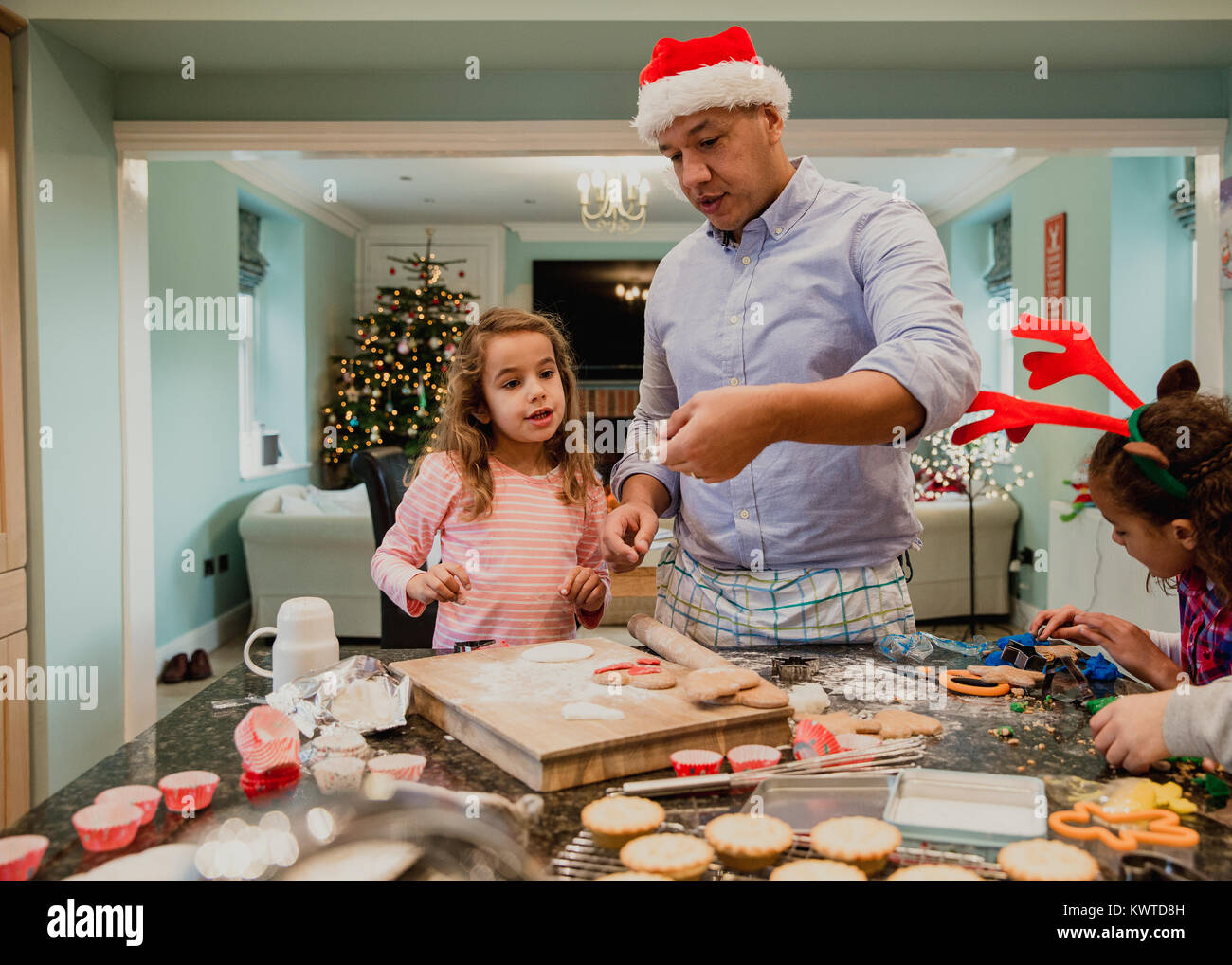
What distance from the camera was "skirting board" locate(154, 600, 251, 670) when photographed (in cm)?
474

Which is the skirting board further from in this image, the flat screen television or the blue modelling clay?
the blue modelling clay

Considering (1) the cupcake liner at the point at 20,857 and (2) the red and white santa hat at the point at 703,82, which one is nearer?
(1) the cupcake liner at the point at 20,857

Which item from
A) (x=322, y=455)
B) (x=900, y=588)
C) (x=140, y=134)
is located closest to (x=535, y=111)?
(x=140, y=134)

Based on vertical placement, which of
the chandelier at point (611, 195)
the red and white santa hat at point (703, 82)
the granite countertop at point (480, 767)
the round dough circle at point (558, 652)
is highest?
the chandelier at point (611, 195)

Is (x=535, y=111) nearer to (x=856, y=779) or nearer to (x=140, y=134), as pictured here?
(x=140, y=134)

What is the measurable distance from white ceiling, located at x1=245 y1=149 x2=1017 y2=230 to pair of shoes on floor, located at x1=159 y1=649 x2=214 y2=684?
121 inches

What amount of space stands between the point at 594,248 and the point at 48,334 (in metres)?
6.68

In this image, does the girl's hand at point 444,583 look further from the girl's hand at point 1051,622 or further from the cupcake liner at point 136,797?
the girl's hand at point 1051,622

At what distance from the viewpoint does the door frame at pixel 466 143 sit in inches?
128

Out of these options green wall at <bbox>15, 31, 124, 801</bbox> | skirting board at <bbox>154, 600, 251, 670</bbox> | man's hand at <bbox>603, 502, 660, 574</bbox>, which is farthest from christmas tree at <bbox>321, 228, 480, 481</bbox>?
man's hand at <bbox>603, 502, 660, 574</bbox>

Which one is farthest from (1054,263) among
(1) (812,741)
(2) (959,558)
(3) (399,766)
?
(3) (399,766)

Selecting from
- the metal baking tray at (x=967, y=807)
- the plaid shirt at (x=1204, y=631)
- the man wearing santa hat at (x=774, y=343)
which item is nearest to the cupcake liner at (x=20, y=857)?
the metal baking tray at (x=967, y=807)

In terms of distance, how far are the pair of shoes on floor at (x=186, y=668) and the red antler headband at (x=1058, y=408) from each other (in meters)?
4.39

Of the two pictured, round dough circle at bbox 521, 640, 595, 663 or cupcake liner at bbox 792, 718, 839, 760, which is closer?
cupcake liner at bbox 792, 718, 839, 760
